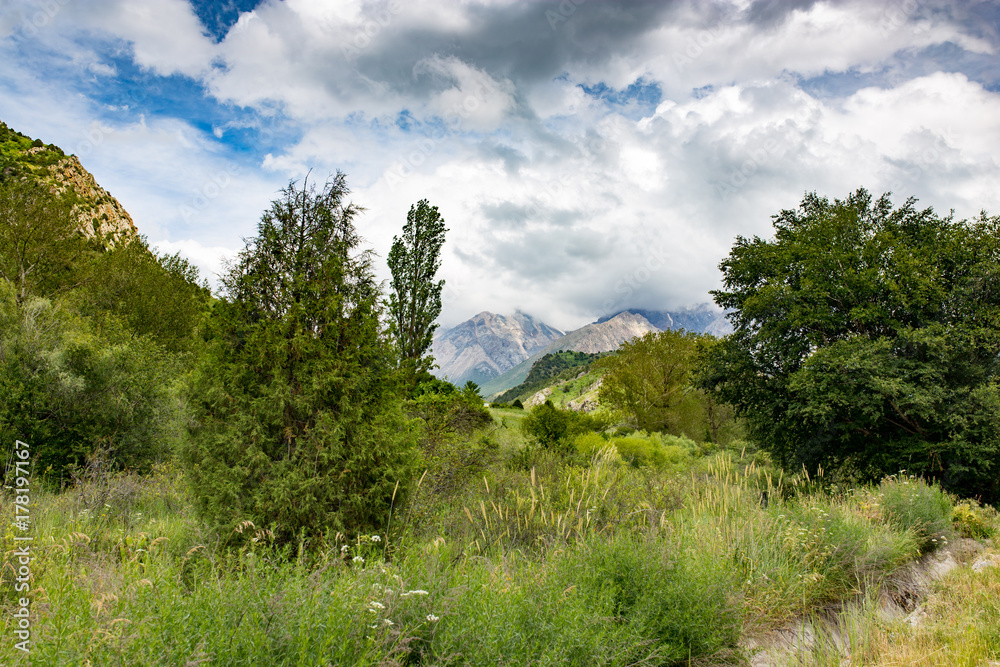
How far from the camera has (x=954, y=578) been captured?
18.6 feet

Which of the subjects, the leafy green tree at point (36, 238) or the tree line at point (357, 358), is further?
the leafy green tree at point (36, 238)

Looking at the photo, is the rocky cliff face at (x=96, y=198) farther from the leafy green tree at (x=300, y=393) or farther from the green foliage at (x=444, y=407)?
the leafy green tree at (x=300, y=393)

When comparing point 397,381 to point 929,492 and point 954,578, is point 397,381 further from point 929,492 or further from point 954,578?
point 929,492

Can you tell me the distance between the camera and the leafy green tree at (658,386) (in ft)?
86.0

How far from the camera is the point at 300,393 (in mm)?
4938

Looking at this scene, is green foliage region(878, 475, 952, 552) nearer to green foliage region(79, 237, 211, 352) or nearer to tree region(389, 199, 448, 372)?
tree region(389, 199, 448, 372)

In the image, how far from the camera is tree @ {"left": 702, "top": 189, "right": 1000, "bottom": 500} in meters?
12.0

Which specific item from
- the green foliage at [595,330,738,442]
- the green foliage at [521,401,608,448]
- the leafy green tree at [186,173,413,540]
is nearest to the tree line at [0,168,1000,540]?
the leafy green tree at [186,173,413,540]

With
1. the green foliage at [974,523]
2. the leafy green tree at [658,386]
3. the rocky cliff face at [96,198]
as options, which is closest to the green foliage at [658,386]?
the leafy green tree at [658,386]

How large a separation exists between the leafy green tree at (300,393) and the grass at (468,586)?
1.30ft

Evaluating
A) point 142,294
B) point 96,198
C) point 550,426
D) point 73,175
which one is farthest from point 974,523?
point 96,198

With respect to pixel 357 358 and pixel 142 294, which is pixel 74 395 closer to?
pixel 357 358

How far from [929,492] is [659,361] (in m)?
18.9

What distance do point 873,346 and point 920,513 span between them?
629 cm
